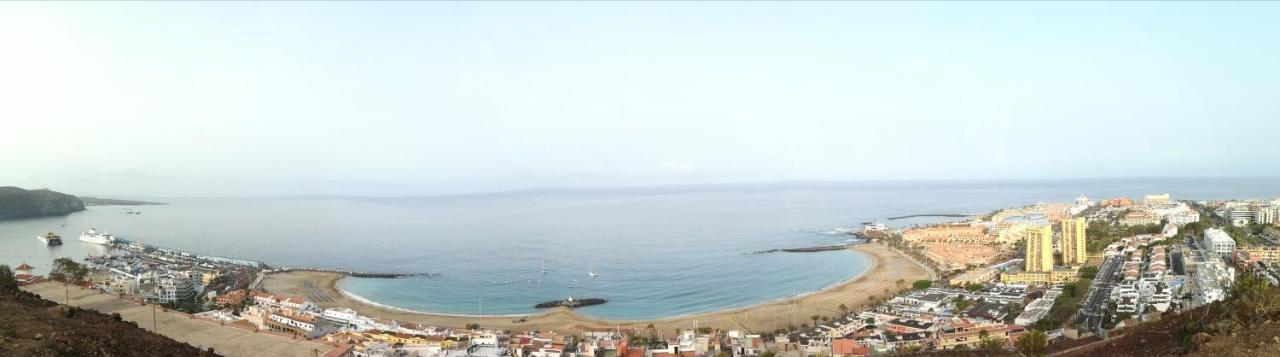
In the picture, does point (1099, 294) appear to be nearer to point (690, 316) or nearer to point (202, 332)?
point (690, 316)

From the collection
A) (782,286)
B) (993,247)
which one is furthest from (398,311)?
(993,247)

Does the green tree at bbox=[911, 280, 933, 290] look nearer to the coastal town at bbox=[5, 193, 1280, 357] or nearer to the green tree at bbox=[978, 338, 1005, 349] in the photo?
the coastal town at bbox=[5, 193, 1280, 357]

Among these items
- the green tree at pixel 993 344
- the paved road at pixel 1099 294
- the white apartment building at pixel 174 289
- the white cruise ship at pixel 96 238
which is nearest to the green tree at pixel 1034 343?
the green tree at pixel 993 344

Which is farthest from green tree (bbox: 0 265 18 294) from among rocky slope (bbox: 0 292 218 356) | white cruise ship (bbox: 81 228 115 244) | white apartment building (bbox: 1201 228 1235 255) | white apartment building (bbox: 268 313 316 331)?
white apartment building (bbox: 1201 228 1235 255)

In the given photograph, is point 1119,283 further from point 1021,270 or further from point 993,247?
point 993,247

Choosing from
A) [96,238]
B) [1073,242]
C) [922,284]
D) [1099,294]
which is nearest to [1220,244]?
[1073,242]

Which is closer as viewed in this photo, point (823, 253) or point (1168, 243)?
point (1168, 243)
